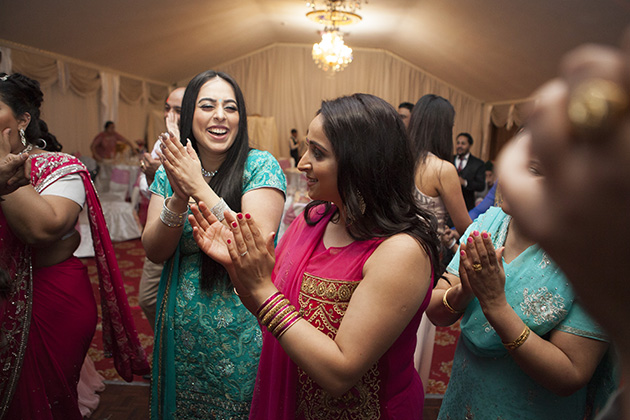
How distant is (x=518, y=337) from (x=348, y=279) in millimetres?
402

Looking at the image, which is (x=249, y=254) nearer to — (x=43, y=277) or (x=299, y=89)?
(x=43, y=277)

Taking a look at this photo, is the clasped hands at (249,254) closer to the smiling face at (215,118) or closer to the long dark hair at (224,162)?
the long dark hair at (224,162)

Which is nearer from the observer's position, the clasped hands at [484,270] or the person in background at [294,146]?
the clasped hands at [484,270]

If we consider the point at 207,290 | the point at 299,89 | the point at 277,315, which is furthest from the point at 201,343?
the point at 299,89

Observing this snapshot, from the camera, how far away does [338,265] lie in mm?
1061

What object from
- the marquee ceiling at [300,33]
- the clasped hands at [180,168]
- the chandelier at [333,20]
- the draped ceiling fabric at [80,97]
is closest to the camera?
the clasped hands at [180,168]

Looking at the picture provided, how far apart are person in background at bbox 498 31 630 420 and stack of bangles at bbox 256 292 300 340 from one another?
2.10 ft

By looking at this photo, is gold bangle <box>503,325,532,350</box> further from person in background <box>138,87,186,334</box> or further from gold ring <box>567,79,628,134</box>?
person in background <box>138,87,186,334</box>

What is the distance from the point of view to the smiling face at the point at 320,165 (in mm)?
1040

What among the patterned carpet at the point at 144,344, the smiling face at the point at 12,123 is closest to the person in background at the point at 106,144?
the patterned carpet at the point at 144,344

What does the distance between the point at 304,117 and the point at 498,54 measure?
6.27m

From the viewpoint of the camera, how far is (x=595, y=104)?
266mm

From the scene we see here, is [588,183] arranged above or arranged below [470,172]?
above

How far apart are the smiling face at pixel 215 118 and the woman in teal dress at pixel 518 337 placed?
93 centimetres
